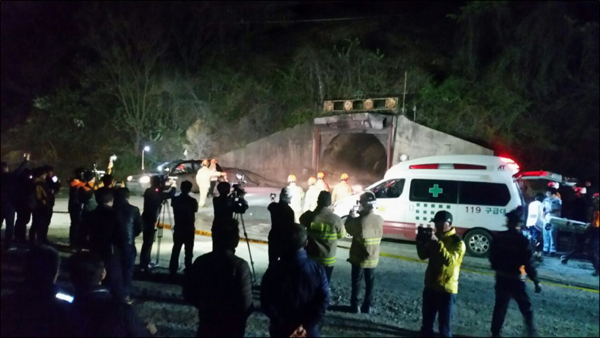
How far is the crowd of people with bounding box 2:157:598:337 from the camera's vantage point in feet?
10.6

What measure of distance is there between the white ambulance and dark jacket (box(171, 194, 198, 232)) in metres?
4.86

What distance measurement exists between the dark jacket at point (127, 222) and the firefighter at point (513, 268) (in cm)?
422

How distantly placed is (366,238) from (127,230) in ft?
9.59

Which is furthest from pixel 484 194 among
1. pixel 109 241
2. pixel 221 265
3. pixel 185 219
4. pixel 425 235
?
pixel 221 265

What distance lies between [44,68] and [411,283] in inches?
1176

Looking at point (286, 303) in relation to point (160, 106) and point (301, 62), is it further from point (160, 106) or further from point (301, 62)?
point (160, 106)

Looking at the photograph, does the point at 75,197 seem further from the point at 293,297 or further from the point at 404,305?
the point at 293,297

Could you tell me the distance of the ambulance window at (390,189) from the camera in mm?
11729

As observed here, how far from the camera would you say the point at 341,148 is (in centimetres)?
2339

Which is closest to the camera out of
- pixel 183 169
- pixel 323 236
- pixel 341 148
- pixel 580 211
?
pixel 323 236

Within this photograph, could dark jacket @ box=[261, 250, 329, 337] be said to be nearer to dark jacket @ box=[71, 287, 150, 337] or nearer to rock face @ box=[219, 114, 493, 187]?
dark jacket @ box=[71, 287, 150, 337]

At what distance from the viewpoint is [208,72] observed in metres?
28.2

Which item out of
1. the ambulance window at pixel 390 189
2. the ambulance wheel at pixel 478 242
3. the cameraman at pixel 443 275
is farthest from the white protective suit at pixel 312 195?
the cameraman at pixel 443 275

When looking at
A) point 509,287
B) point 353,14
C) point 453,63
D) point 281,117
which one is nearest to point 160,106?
point 281,117
